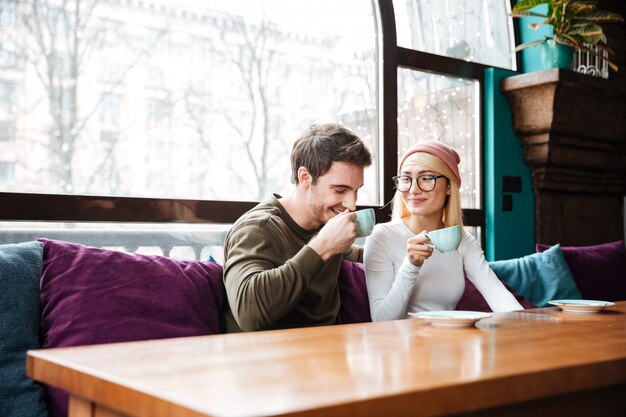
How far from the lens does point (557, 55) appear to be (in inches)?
141

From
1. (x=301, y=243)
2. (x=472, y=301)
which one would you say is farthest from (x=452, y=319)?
(x=472, y=301)

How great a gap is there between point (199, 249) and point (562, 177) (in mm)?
2045

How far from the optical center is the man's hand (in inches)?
69.6

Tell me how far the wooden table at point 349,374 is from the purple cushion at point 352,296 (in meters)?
0.78

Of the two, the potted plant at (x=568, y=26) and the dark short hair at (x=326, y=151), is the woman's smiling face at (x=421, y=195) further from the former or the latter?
the potted plant at (x=568, y=26)

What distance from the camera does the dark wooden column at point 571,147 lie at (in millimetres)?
3600

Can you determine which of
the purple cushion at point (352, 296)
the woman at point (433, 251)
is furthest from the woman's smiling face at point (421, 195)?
the purple cushion at point (352, 296)

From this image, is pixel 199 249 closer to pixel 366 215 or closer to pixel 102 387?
pixel 366 215

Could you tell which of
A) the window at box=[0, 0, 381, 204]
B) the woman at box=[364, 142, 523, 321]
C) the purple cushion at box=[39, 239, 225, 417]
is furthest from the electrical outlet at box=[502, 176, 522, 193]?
the purple cushion at box=[39, 239, 225, 417]

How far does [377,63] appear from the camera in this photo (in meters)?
3.39

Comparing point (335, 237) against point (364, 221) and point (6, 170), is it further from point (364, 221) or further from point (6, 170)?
point (6, 170)

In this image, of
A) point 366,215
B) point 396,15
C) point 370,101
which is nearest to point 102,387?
point 366,215

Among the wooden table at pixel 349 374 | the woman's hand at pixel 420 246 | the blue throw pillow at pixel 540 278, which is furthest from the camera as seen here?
the blue throw pillow at pixel 540 278

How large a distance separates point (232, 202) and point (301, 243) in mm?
806
